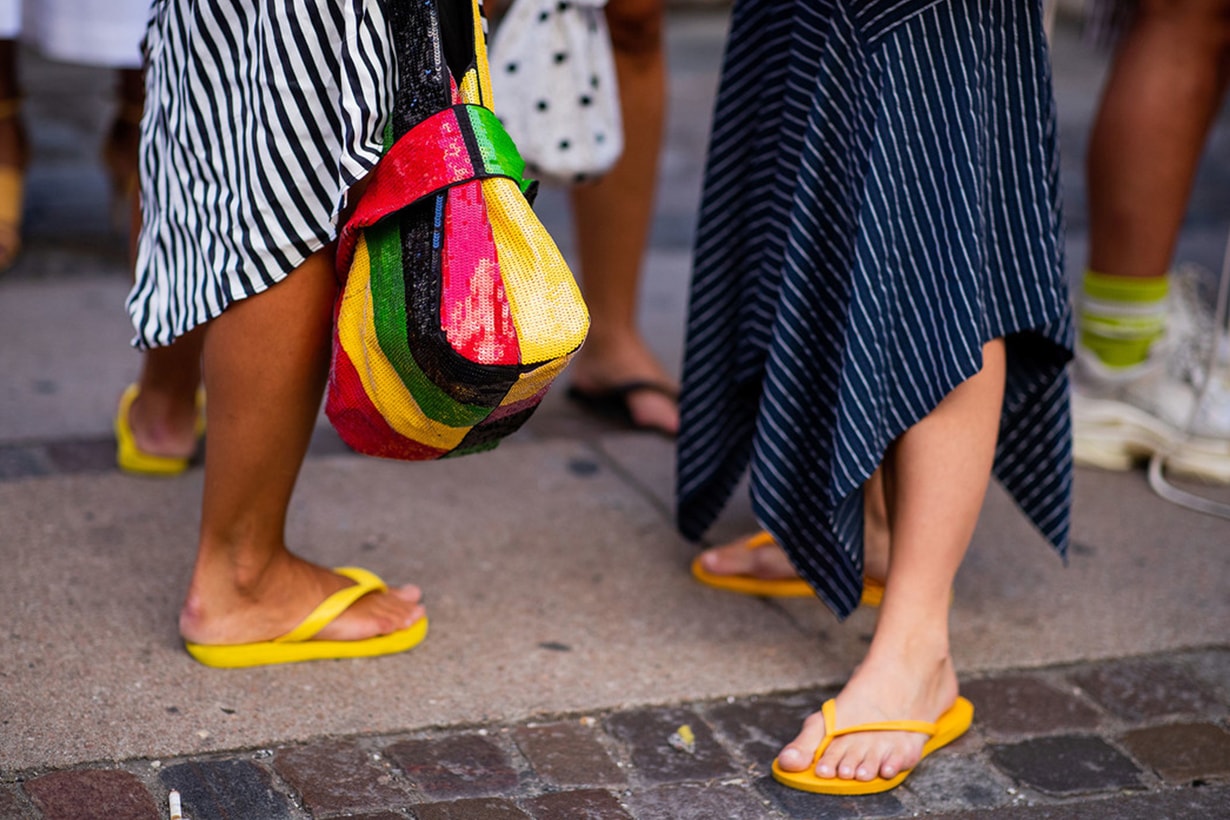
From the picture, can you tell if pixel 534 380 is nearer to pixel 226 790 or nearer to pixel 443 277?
pixel 443 277

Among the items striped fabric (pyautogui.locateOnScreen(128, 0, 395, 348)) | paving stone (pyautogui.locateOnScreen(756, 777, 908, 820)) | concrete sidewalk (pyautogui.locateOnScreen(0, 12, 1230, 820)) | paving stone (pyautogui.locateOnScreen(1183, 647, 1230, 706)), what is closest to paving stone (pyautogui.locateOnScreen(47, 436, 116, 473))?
concrete sidewalk (pyautogui.locateOnScreen(0, 12, 1230, 820))

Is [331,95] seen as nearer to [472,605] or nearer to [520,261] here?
[520,261]

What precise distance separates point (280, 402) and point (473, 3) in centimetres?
55

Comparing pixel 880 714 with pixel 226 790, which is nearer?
pixel 226 790

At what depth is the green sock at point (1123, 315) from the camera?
111 inches

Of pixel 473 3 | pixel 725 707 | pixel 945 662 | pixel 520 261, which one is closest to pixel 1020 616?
pixel 945 662

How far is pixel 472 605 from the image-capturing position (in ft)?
7.07

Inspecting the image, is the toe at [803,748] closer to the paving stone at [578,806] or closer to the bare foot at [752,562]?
the paving stone at [578,806]

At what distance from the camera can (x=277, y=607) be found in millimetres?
1939

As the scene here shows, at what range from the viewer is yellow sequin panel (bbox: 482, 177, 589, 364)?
4.95 feet

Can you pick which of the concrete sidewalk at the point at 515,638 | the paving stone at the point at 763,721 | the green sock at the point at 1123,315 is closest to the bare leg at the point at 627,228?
the concrete sidewalk at the point at 515,638

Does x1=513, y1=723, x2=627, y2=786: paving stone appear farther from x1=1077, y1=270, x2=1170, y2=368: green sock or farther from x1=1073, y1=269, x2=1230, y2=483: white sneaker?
x1=1077, y1=270, x2=1170, y2=368: green sock

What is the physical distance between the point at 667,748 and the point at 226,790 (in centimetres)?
56

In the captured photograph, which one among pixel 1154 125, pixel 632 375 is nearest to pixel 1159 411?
pixel 1154 125
